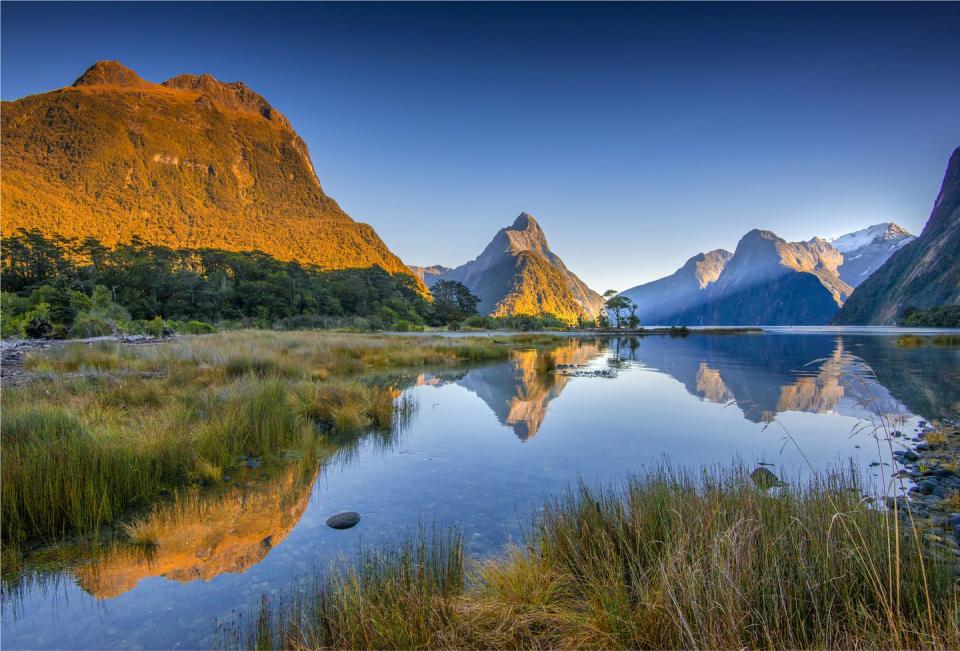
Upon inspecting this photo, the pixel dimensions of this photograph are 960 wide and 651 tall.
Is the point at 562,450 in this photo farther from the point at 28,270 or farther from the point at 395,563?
the point at 28,270

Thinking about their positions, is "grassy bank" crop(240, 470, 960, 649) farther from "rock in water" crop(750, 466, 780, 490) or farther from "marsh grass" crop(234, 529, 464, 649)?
"rock in water" crop(750, 466, 780, 490)

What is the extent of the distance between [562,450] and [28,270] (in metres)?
80.4

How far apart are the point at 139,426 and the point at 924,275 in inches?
6595

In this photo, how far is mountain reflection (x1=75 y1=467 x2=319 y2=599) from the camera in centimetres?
432

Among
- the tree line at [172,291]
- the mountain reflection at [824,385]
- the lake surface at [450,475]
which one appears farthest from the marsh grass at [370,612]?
the tree line at [172,291]

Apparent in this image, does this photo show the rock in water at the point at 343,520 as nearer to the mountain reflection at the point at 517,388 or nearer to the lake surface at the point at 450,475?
the lake surface at the point at 450,475

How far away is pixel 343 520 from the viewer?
5543 mm

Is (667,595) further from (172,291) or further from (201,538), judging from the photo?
(172,291)

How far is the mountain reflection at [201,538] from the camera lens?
4.32 m

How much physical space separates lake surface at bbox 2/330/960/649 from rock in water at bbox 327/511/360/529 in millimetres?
136

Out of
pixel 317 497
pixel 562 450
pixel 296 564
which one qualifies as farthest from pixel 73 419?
pixel 562 450

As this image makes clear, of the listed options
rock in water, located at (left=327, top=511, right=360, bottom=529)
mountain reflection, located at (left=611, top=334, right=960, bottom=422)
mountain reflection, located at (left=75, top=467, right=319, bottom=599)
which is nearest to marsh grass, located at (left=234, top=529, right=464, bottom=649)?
mountain reflection, located at (left=75, top=467, right=319, bottom=599)

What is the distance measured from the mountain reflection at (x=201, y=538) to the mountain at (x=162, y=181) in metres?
130

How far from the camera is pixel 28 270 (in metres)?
55.2
